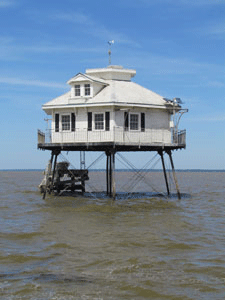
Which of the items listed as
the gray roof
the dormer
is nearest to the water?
the gray roof

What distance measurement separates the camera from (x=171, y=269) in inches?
498

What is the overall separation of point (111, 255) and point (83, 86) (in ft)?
56.3

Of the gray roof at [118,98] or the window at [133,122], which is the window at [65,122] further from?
the window at [133,122]

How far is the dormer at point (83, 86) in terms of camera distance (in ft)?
95.6

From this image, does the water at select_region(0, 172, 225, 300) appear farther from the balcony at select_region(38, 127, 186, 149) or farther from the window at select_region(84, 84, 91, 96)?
the window at select_region(84, 84, 91, 96)

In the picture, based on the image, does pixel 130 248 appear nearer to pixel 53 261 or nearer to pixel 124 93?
pixel 53 261

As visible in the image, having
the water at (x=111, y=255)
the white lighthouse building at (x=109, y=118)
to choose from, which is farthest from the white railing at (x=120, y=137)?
the water at (x=111, y=255)

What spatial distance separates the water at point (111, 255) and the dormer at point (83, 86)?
8.38 m

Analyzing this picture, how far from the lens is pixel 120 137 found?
2788cm

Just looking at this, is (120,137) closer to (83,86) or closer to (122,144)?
(122,144)

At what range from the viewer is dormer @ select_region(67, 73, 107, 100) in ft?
95.6

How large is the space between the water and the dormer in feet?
27.5

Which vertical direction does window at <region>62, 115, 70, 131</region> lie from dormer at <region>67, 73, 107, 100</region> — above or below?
below

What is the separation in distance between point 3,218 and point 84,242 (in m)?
8.51
